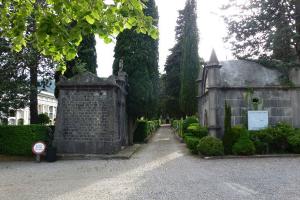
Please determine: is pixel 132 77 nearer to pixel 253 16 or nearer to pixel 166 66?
pixel 253 16

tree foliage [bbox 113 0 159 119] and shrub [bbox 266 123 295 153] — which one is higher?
tree foliage [bbox 113 0 159 119]

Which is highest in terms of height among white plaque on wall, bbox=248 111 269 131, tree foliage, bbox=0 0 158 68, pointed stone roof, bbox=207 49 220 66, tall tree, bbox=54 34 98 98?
tall tree, bbox=54 34 98 98

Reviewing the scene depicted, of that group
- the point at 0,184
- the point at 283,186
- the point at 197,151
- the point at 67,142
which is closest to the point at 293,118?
the point at 197,151

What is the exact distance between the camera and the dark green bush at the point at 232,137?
1703cm

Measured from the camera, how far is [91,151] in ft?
59.3

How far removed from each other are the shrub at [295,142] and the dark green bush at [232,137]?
220 centimetres

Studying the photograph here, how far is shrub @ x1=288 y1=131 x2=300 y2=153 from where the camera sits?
16484 mm

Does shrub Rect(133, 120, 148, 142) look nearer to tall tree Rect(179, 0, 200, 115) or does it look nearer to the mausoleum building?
tall tree Rect(179, 0, 200, 115)

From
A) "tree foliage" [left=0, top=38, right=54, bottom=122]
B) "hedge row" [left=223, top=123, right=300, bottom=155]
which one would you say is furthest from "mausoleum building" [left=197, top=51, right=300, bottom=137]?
"tree foliage" [left=0, top=38, right=54, bottom=122]

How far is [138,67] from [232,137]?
10.1 m

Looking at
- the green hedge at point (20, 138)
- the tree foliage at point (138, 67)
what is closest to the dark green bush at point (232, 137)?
the tree foliage at point (138, 67)

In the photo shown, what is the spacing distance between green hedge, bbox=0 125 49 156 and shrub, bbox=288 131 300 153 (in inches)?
499

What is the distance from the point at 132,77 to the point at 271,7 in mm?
10457

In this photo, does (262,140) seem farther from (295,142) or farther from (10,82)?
Result: (10,82)
